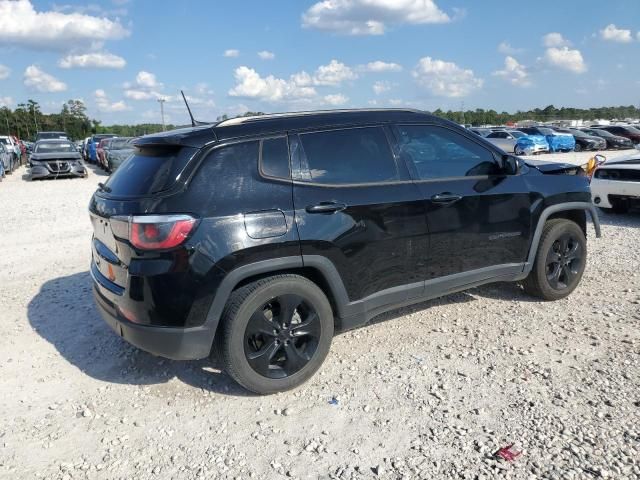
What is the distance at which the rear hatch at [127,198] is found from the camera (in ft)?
10.1

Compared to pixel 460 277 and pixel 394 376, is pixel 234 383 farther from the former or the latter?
pixel 460 277

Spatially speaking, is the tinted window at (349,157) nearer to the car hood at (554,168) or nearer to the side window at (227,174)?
the side window at (227,174)

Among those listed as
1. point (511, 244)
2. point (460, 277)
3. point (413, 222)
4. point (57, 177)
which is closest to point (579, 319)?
point (511, 244)

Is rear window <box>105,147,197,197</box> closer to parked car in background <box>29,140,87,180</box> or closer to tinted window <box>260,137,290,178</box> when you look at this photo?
tinted window <box>260,137,290,178</box>

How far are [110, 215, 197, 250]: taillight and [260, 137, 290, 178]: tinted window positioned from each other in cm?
62

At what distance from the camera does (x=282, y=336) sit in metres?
3.38

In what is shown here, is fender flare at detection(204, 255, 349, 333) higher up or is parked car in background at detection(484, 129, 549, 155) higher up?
parked car in background at detection(484, 129, 549, 155)

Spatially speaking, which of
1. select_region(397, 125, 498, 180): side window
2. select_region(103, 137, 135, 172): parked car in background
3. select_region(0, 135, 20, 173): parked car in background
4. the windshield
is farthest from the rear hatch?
select_region(0, 135, 20, 173): parked car in background

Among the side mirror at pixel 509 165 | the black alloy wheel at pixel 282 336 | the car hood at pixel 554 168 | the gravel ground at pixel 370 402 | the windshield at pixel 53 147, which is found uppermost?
the windshield at pixel 53 147

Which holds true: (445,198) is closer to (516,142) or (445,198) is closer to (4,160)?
(4,160)

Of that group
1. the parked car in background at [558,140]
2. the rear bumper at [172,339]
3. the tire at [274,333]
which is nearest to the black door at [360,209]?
the tire at [274,333]

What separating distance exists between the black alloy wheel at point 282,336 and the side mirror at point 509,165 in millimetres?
2157

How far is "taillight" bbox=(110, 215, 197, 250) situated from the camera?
9.68 ft

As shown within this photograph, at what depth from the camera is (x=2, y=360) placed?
3980 millimetres
